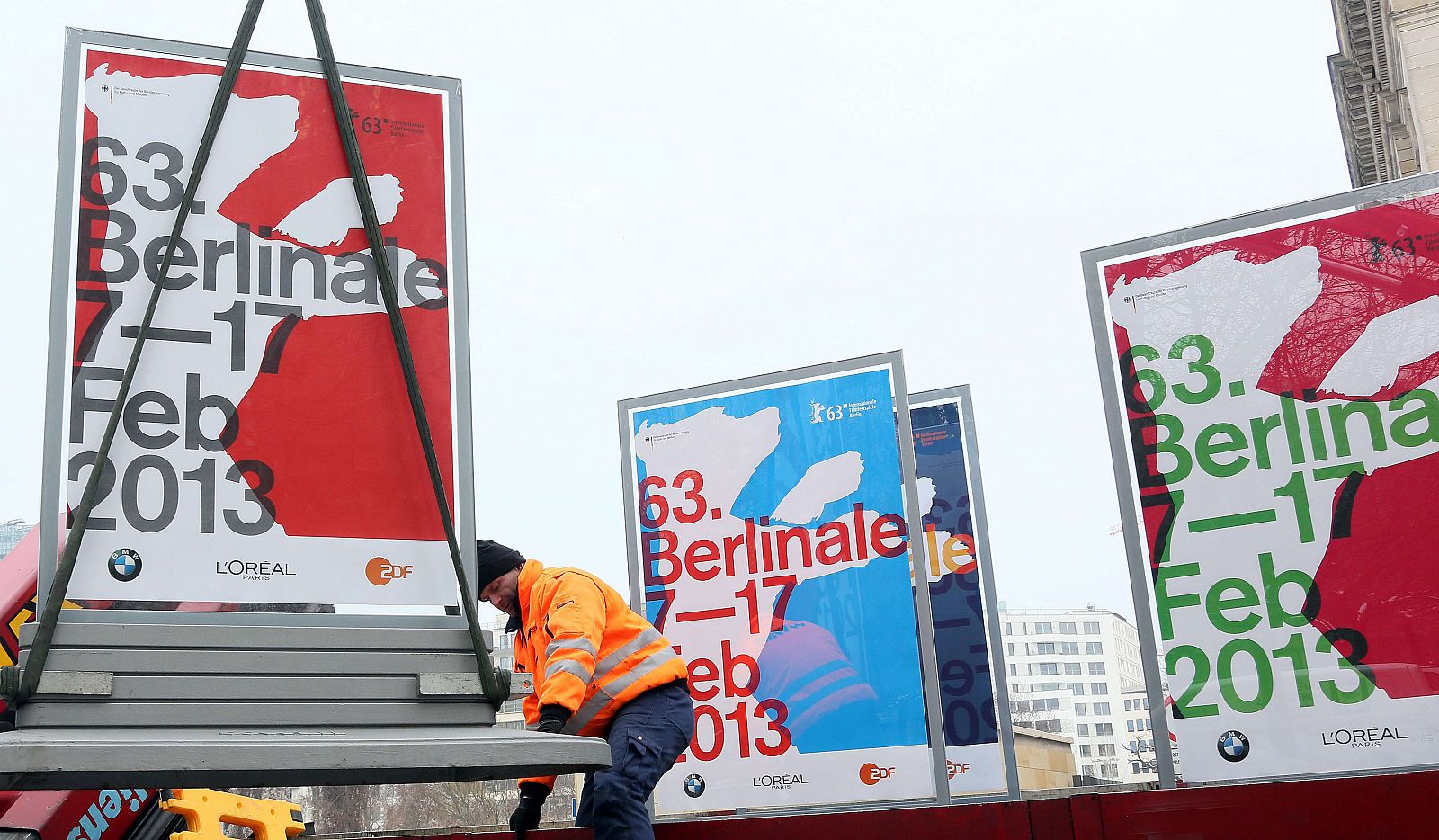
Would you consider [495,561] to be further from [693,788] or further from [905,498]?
[905,498]

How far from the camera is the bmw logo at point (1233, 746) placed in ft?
17.2

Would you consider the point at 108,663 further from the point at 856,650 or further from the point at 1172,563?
the point at 856,650

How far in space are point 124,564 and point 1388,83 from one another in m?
32.6

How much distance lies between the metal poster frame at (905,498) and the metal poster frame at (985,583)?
6.80 ft

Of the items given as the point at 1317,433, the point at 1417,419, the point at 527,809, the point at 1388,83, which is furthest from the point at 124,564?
the point at 1388,83

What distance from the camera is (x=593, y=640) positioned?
5.09 meters

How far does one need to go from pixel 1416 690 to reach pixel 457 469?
3.85 m

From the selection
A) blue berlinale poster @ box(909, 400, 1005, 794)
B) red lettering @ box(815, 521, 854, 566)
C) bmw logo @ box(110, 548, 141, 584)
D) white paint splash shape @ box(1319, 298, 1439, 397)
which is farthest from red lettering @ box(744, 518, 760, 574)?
bmw logo @ box(110, 548, 141, 584)

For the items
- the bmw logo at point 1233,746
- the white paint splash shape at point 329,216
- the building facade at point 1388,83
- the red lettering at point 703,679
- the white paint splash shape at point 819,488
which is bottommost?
the bmw logo at point 1233,746

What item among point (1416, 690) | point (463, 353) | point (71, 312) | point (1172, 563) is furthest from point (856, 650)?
point (71, 312)

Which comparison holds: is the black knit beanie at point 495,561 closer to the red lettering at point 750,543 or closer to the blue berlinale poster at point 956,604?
the red lettering at point 750,543

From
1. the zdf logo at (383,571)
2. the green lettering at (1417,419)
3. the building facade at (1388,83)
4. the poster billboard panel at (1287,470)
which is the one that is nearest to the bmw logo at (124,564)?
the zdf logo at (383,571)

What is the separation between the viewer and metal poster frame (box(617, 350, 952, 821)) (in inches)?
293

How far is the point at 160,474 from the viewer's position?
2971 mm
